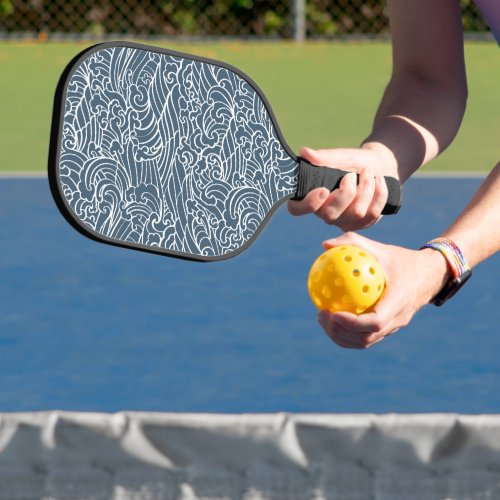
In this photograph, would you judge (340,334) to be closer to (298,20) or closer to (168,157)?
(168,157)

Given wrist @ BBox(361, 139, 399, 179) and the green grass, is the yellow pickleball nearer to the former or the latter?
wrist @ BBox(361, 139, 399, 179)

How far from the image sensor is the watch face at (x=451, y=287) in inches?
84.7

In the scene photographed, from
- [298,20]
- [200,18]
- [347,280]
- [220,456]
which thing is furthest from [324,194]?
[200,18]

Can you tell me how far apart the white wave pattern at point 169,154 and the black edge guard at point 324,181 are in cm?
2

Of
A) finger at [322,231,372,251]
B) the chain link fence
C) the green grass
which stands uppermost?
finger at [322,231,372,251]

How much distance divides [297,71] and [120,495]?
29.1ft

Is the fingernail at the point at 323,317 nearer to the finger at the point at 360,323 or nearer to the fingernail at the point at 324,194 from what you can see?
the finger at the point at 360,323

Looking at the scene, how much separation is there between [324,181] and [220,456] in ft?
1.57

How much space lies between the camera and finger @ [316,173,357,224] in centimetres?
224

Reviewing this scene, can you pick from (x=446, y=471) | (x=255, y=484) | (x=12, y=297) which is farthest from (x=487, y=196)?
(x=12, y=297)

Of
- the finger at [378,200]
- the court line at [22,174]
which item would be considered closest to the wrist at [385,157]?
the finger at [378,200]

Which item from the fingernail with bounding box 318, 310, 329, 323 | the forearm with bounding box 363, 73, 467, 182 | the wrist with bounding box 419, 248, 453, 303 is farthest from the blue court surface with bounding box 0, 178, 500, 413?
the fingernail with bounding box 318, 310, 329, 323

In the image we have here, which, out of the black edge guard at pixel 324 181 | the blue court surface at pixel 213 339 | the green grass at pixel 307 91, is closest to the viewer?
the black edge guard at pixel 324 181

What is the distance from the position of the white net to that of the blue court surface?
1756 millimetres
